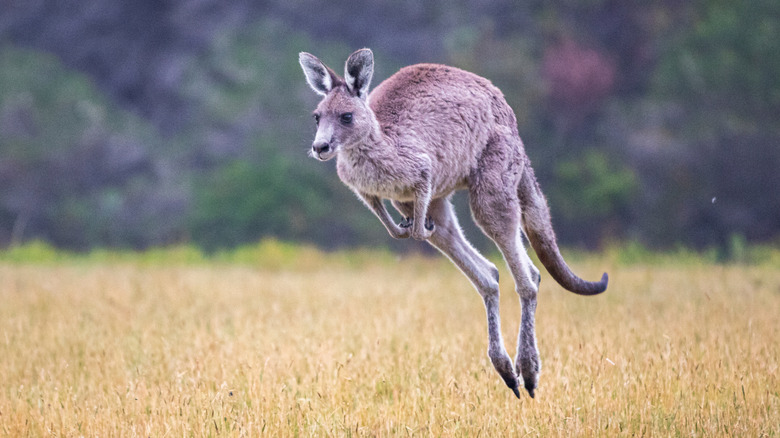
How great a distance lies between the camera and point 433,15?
54.3 ft

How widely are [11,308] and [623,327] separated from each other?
606 centimetres

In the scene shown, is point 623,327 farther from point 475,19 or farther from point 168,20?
point 168,20

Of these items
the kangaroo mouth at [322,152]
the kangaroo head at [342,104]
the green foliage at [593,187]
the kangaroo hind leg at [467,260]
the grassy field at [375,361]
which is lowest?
the grassy field at [375,361]

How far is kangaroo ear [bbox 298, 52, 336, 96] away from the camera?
399cm

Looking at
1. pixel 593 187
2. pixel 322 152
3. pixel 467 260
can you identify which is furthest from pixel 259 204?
pixel 322 152

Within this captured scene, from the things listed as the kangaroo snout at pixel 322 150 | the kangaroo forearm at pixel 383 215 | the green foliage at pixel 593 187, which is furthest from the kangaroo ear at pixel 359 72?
the green foliage at pixel 593 187

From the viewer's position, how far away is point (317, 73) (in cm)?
407

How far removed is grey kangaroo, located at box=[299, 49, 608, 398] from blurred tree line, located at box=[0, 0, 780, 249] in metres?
Result: 8.74

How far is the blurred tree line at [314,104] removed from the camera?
43.1 feet

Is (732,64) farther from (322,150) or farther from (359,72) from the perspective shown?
(322,150)

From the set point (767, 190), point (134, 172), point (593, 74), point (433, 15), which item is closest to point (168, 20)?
point (134, 172)

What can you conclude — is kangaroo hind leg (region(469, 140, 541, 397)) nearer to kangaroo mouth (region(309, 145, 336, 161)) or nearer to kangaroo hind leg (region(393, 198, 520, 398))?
kangaroo hind leg (region(393, 198, 520, 398))

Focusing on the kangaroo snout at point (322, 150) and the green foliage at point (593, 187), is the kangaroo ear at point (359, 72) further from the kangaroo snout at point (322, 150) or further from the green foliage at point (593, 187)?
the green foliage at point (593, 187)

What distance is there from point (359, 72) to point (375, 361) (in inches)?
79.7
